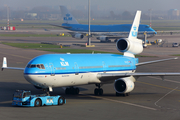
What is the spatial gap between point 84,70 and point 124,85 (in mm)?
4336

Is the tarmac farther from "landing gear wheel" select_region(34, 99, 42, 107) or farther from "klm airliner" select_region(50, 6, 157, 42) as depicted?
"klm airliner" select_region(50, 6, 157, 42)

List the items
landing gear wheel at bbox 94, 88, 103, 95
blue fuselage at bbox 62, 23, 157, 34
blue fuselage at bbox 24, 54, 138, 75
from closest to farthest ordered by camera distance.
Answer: blue fuselage at bbox 24, 54, 138, 75
landing gear wheel at bbox 94, 88, 103, 95
blue fuselage at bbox 62, 23, 157, 34

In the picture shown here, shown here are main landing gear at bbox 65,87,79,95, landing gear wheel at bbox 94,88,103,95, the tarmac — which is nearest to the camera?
the tarmac

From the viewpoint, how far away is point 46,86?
27.8 meters

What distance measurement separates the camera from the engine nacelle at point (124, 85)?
3045cm

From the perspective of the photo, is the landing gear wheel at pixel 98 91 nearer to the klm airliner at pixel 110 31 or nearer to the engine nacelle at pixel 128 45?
the engine nacelle at pixel 128 45

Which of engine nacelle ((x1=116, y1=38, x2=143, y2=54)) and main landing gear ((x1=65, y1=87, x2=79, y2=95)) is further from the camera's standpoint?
engine nacelle ((x1=116, y1=38, x2=143, y2=54))

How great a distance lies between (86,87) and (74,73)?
8977 mm

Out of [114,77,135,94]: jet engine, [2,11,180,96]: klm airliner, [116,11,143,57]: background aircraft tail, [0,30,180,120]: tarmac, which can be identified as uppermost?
[116,11,143,57]: background aircraft tail

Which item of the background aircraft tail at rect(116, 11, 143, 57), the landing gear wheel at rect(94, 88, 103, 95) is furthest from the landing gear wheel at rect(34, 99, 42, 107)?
the background aircraft tail at rect(116, 11, 143, 57)

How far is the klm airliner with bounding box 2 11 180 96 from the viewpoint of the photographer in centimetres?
2734

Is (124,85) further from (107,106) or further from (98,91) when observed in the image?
(107,106)

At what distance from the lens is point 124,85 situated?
1219 inches

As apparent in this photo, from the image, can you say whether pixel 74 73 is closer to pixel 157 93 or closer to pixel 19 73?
pixel 157 93
